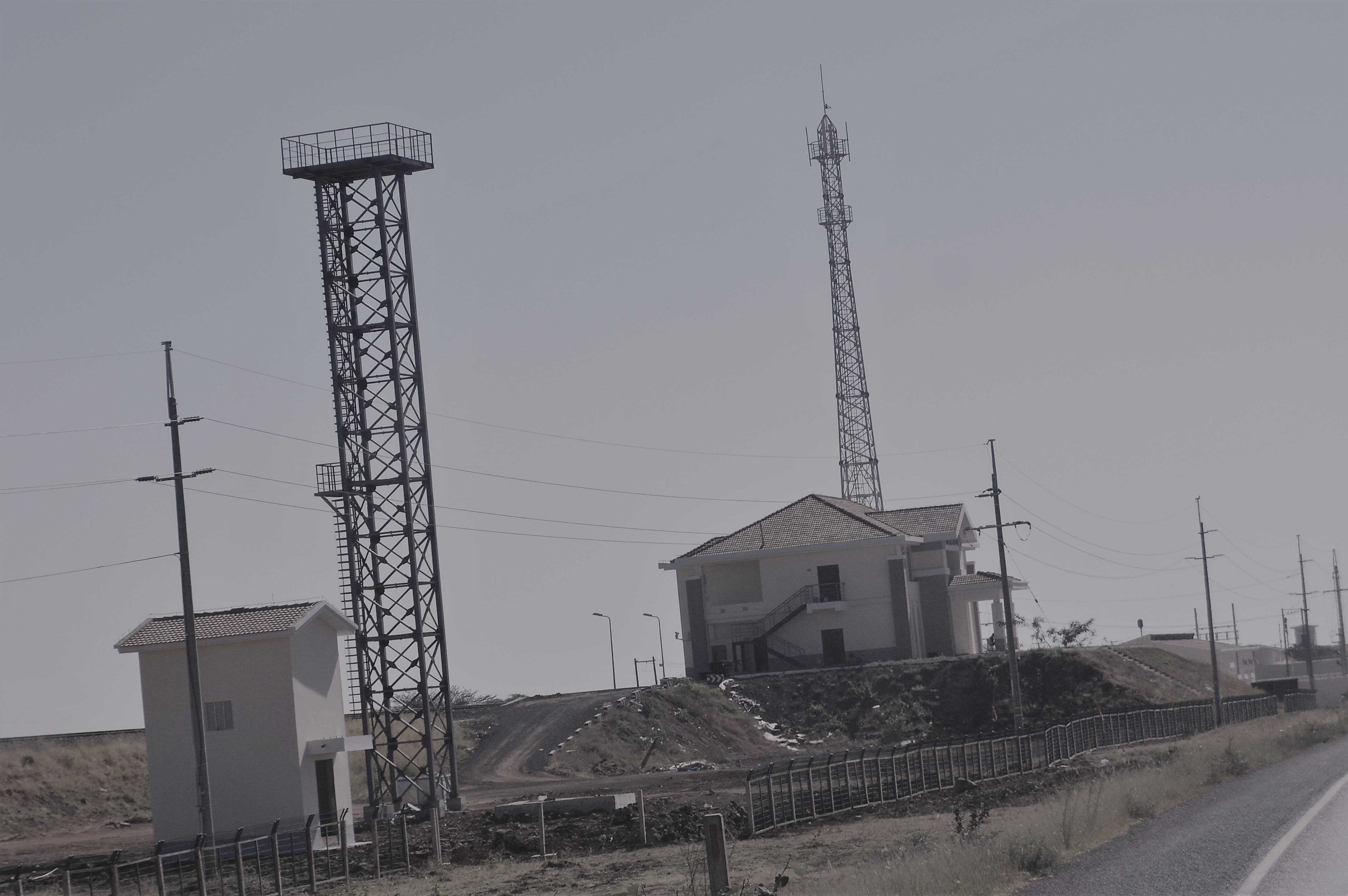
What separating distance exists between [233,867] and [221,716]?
684cm

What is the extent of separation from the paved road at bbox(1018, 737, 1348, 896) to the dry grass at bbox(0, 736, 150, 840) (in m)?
39.3

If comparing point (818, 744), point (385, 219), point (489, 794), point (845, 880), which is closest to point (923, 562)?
point (818, 744)

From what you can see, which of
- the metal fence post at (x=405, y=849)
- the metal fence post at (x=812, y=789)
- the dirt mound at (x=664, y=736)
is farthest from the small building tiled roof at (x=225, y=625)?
the dirt mound at (x=664, y=736)

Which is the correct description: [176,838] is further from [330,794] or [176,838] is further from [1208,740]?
[1208,740]

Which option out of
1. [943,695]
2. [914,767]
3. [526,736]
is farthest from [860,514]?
[914,767]

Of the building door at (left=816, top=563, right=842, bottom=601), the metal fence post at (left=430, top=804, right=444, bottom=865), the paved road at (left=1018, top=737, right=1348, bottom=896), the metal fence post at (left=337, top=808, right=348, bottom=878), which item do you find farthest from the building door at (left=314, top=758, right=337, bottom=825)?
the building door at (left=816, top=563, right=842, bottom=601)

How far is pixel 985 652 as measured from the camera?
67.3 metres

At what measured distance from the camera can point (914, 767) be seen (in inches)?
1410

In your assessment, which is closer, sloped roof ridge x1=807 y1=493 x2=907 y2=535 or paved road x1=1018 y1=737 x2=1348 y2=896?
paved road x1=1018 y1=737 x2=1348 y2=896

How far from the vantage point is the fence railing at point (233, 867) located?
25031 millimetres

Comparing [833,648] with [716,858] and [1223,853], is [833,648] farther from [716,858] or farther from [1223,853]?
[716,858]

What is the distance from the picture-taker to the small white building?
3412 centimetres

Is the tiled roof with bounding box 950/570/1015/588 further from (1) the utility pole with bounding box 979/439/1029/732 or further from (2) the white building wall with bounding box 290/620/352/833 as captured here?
(2) the white building wall with bounding box 290/620/352/833

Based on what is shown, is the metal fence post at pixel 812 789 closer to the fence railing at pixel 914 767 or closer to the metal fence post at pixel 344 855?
the fence railing at pixel 914 767
